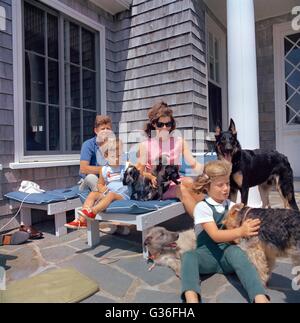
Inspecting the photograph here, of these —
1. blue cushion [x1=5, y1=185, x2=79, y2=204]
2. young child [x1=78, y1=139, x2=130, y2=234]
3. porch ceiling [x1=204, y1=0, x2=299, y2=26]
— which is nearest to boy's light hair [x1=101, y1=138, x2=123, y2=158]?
young child [x1=78, y1=139, x2=130, y2=234]

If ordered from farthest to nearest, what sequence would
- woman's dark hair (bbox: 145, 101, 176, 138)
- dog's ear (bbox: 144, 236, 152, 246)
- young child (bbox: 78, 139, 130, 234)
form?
woman's dark hair (bbox: 145, 101, 176, 138) → young child (bbox: 78, 139, 130, 234) → dog's ear (bbox: 144, 236, 152, 246)

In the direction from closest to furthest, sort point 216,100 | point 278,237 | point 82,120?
point 278,237 < point 82,120 < point 216,100

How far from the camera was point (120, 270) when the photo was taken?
7.93 feet

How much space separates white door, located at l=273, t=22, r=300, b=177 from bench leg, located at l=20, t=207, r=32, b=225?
4.91 m

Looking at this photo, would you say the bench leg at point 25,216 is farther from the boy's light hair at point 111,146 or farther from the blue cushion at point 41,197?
the boy's light hair at point 111,146

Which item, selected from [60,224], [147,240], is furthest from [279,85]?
[60,224]

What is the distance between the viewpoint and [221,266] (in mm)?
2135

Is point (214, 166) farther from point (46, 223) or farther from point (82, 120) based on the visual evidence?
point (82, 120)

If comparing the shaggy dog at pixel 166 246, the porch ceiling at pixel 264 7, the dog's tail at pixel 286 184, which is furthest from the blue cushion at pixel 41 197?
the porch ceiling at pixel 264 7

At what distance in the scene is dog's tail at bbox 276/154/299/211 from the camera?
345 cm

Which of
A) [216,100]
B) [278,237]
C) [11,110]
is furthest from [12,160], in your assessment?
[216,100]

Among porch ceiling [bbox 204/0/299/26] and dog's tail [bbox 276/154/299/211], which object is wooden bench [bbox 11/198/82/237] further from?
porch ceiling [bbox 204/0/299/26]

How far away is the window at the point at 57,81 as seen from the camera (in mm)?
4145

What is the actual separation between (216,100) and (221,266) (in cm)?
467
